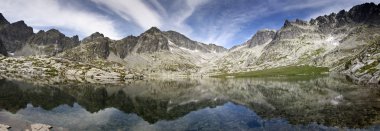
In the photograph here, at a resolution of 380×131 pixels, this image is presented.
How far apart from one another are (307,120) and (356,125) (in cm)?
1063

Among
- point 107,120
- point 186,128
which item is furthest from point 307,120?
point 107,120

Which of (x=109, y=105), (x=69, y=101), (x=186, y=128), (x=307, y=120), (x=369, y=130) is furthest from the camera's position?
(x=69, y=101)

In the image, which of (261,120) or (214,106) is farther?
(214,106)

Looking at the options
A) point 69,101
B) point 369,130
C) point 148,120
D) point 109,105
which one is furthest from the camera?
point 69,101

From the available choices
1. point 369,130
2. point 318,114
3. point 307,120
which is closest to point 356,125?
point 369,130

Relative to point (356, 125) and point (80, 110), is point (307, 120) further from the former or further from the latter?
point (80, 110)

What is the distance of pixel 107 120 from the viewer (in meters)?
71.2

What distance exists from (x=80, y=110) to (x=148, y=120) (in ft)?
82.3

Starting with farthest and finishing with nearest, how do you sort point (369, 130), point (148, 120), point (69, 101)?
point (69, 101) → point (148, 120) → point (369, 130)

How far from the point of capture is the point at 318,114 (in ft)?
242

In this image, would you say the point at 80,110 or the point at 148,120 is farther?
the point at 80,110

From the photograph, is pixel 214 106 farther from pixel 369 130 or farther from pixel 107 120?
pixel 369 130

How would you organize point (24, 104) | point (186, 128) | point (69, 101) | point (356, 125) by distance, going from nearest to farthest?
point (356, 125) → point (186, 128) → point (24, 104) → point (69, 101)

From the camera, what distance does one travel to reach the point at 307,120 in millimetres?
66938
